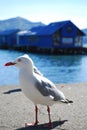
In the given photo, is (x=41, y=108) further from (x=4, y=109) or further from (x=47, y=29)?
(x=47, y=29)

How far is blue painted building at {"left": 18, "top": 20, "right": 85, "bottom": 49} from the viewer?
61.1 m

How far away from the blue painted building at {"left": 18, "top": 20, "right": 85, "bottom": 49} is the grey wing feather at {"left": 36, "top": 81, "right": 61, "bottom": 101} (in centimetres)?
5343

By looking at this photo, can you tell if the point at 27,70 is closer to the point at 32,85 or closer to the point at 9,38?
the point at 32,85

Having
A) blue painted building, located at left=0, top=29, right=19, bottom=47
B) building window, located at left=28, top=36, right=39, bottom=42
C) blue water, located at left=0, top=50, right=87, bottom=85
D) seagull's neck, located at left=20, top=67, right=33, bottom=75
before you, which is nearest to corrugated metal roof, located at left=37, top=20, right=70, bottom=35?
building window, located at left=28, top=36, right=39, bottom=42

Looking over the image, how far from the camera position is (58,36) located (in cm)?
6153

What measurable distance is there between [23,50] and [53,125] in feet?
206

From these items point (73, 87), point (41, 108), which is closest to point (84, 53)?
point (73, 87)

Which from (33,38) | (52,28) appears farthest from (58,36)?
(33,38)

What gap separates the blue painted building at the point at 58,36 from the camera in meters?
61.1

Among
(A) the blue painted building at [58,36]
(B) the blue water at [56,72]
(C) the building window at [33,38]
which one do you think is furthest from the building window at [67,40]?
(B) the blue water at [56,72]

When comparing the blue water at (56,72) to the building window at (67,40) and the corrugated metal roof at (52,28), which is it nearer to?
the corrugated metal roof at (52,28)

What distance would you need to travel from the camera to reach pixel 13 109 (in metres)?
8.19

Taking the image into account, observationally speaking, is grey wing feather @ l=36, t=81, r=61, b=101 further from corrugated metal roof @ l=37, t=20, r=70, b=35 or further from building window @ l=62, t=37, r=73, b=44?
building window @ l=62, t=37, r=73, b=44

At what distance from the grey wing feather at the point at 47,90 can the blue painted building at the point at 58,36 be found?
175 ft
